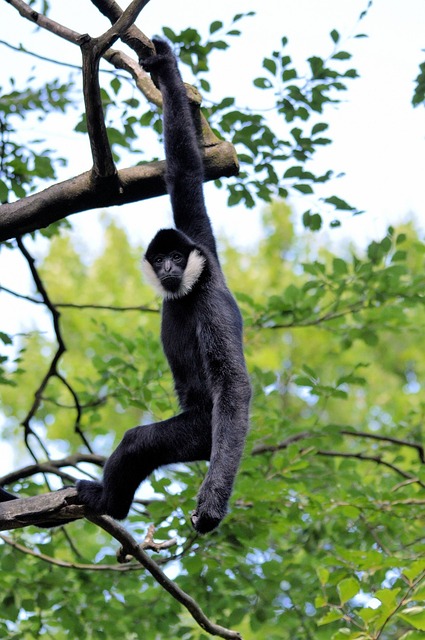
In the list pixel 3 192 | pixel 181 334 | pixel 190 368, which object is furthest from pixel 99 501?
pixel 3 192

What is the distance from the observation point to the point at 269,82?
5.91 m

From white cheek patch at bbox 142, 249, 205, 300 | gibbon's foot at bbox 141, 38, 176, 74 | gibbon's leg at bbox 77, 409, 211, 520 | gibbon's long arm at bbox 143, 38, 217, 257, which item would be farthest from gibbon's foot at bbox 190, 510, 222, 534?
gibbon's foot at bbox 141, 38, 176, 74

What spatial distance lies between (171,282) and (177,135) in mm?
1021

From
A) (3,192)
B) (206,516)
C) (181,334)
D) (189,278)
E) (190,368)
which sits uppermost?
(3,192)

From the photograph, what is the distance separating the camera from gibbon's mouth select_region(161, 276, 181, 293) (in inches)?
191

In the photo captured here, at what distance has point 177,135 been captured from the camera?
16.7ft

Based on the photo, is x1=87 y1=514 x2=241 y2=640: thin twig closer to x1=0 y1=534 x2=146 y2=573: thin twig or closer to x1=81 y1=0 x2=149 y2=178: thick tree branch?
x1=0 y1=534 x2=146 y2=573: thin twig

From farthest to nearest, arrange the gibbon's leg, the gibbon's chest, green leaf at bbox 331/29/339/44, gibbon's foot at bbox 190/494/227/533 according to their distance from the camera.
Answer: green leaf at bbox 331/29/339/44 → the gibbon's chest → the gibbon's leg → gibbon's foot at bbox 190/494/227/533

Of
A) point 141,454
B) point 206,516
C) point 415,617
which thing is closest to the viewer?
point 206,516

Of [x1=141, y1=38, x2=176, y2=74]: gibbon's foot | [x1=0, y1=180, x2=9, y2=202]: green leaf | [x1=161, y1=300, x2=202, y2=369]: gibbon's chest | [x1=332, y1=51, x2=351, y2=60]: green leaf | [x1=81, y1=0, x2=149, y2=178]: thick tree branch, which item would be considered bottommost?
[x1=161, y1=300, x2=202, y2=369]: gibbon's chest

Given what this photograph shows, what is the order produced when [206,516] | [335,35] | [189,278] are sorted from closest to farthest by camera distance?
[206,516] < [189,278] < [335,35]

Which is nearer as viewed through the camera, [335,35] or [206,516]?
[206,516]

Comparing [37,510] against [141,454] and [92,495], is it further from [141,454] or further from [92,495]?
[141,454]

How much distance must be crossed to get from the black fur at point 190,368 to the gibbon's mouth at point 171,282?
0.09 ft
